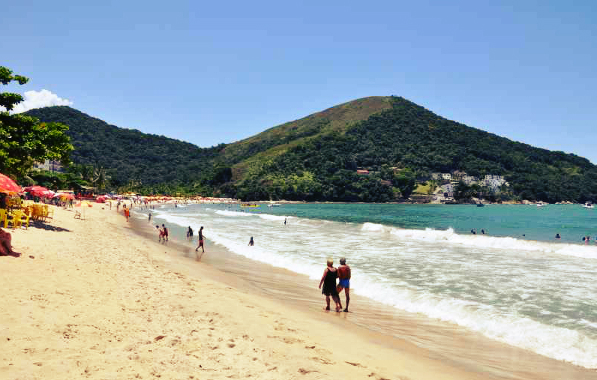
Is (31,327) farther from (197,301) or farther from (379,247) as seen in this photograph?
(379,247)

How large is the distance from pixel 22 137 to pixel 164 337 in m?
16.6

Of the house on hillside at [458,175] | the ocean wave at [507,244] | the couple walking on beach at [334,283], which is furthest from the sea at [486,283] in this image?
the house on hillside at [458,175]

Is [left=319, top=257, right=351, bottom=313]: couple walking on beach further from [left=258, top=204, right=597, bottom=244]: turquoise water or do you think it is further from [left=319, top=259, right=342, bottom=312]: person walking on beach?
[left=258, top=204, right=597, bottom=244]: turquoise water

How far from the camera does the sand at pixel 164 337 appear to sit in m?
5.19

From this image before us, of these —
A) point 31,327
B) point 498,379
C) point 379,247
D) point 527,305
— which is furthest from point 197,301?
point 379,247

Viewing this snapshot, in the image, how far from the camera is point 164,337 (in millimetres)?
6398

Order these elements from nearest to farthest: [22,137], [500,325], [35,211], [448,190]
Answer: [500,325], [22,137], [35,211], [448,190]

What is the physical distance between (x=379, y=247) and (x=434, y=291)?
1429cm

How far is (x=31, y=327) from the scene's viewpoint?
5.89 meters

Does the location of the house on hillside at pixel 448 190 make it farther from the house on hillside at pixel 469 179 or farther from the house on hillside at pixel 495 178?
the house on hillside at pixel 495 178

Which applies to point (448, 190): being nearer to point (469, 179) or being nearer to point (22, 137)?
point (469, 179)

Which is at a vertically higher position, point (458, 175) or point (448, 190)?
point (458, 175)

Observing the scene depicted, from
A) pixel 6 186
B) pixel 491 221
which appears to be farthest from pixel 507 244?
pixel 491 221

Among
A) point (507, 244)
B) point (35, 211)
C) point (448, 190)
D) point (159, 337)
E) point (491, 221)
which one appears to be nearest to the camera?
point (159, 337)
